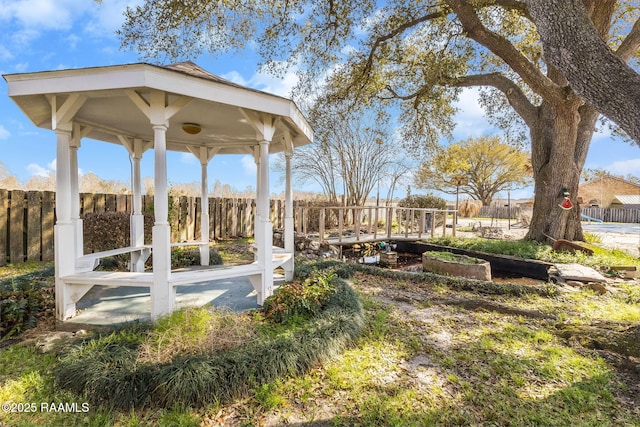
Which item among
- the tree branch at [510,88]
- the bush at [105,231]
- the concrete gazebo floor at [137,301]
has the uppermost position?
the tree branch at [510,88]

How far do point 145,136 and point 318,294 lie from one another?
14.8 feet

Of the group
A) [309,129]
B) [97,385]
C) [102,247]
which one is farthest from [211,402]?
[102,247]

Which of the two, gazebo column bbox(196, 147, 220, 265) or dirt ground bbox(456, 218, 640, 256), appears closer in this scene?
gazebo column bbox(196, 147, 220, 265)

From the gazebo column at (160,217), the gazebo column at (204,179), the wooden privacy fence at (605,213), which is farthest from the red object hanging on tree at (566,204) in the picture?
the wooden privacy fence at (605,213)

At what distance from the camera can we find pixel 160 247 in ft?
10.7

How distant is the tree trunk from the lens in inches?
337

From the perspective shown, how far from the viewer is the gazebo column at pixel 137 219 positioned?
543cm

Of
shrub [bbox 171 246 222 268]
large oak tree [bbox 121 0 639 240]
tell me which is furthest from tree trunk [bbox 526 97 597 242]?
shrub [bbox 171 246 222 268]

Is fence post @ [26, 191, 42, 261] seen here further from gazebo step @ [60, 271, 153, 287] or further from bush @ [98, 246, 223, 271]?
gazebo step @ [60, 271, 153, 287]

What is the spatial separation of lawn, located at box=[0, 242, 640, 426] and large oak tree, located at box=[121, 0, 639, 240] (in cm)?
624

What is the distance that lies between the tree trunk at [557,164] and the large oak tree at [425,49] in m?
0.03

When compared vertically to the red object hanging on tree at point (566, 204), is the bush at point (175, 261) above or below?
below

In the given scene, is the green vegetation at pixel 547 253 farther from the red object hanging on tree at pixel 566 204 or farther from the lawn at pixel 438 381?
the lawn at pixel 438 381

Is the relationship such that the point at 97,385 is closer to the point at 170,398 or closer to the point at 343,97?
the point at 170,398
